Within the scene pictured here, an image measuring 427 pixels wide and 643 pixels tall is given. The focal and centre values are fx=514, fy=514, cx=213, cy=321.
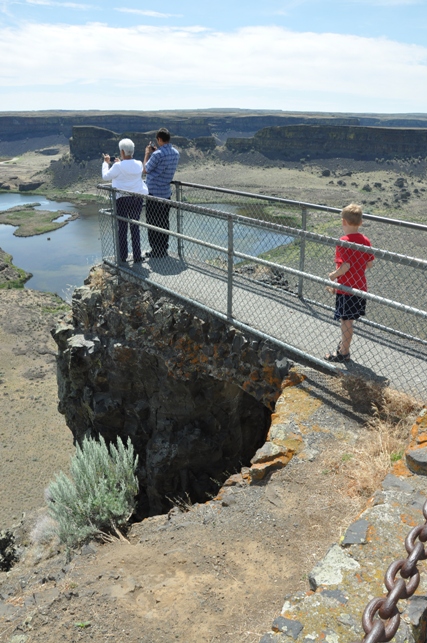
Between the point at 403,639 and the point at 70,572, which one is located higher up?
the point at 403,639

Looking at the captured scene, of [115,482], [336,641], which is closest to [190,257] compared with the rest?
[115,482]

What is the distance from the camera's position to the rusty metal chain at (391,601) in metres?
1.72

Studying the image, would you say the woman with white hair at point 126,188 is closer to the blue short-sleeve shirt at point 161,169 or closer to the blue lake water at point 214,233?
the blue short-sleeve shirt at point 161,169

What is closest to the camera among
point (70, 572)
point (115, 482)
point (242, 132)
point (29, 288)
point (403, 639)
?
point (403, 639)

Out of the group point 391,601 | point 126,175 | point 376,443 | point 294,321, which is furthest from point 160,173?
point 391,601

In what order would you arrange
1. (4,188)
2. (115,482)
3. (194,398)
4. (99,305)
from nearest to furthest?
(115,482) < (194,398) < (99,305) < (4,188)

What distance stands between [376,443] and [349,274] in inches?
69.4

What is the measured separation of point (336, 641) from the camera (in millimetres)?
2545

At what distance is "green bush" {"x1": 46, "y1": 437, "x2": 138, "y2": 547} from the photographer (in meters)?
4.81

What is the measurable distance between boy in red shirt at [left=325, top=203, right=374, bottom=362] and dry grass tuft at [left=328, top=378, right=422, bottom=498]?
519mm

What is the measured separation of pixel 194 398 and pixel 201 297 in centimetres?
166

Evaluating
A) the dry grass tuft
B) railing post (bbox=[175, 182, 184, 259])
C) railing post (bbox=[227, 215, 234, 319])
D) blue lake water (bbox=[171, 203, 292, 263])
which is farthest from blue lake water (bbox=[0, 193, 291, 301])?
the dry grass tuft

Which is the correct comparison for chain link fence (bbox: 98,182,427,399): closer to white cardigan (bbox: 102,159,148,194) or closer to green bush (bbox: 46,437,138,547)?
white cardigan (bbox: 102,159,148,194)

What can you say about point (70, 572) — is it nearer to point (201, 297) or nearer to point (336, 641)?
point (336, 641)
